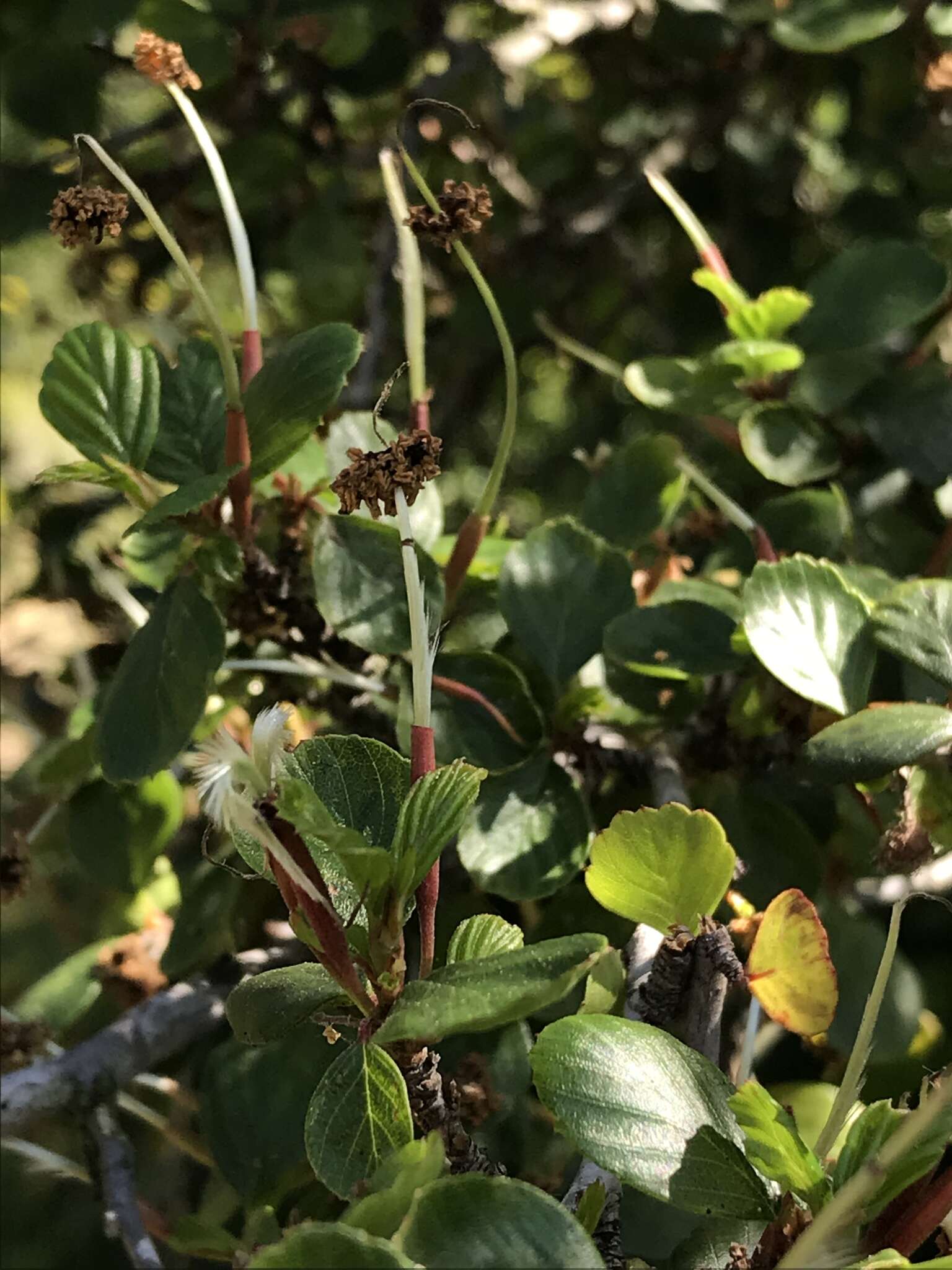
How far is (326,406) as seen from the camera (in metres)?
0.41

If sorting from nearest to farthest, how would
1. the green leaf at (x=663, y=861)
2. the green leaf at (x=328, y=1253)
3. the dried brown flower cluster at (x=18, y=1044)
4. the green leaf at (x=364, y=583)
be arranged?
the green leaf at (x=328, y=1253) → the green leaf at (x=663, y=861) → the green leaf at (x=364, y=583) → the dried brown flower cluster at (x=18, y=1044)

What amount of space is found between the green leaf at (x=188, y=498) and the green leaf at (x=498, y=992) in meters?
0.20

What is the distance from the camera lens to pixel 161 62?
0.47m

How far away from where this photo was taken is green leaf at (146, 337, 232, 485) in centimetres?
46

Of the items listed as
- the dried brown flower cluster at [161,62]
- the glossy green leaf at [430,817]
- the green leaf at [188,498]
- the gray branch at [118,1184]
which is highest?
the dried brown flower cluster at [161,62]

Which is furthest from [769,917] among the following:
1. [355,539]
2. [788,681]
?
[355,539]

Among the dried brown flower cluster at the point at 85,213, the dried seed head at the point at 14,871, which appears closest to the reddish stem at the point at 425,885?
the dried brown flower cluster at the point at 85,213

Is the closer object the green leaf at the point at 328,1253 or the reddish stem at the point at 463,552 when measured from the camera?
the green leaf at the point at 328,1253

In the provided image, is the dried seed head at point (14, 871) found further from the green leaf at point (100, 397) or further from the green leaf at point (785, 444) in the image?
the green leaf at point (785, 444)

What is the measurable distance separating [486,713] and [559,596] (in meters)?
0.06

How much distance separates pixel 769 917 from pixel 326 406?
243mm

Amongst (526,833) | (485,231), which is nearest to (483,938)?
(526,833)

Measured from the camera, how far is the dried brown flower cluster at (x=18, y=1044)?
549 mm

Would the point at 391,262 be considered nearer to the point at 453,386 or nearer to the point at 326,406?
the point at 453,386
